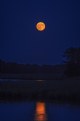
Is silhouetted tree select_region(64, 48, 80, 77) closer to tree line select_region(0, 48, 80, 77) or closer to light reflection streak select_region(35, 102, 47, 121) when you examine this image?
tree line select_region(0, 48, 80, 77)

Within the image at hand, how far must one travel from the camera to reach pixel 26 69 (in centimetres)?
11238

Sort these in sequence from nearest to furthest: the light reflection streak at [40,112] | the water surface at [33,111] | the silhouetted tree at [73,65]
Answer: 1. the light reflection streak at [40,112]
2. the water surface at [33,111]
3. the silhouetted tree at [73,65]

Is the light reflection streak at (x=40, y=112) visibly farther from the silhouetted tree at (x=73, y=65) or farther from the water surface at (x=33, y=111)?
the silhouetted tree at (x=73, y=65)

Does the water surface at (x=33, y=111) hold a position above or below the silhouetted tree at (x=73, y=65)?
below

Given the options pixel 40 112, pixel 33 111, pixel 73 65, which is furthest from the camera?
pixel 73 65

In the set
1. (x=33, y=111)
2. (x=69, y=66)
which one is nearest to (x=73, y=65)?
(x=69, y=66)

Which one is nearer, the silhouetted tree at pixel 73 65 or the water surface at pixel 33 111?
the water surface at pixel 33 111

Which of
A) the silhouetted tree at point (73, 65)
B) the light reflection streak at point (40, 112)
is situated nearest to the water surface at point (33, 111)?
the light reflection streak at point (40, 112)

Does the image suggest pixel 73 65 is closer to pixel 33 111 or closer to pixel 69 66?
pixel 69 66

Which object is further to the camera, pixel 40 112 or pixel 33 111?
pixel 33 111

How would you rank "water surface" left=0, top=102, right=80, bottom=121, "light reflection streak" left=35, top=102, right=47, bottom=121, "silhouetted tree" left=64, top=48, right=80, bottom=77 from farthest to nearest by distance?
"silhouetted tree" left=64, top=48, right=80, bottom=77, "water surface" left=0, top=102, right=80, bottom=121, "light reflection streak" left=35, top=102, right=47, bottom=121

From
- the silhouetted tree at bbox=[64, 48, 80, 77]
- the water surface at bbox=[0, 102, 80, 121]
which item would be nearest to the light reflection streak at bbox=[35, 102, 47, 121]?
the water surface at bbox=[0, 102, 80, 121]

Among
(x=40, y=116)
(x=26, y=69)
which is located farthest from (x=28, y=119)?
(x=26, y=69)

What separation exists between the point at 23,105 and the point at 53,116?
5241mm
